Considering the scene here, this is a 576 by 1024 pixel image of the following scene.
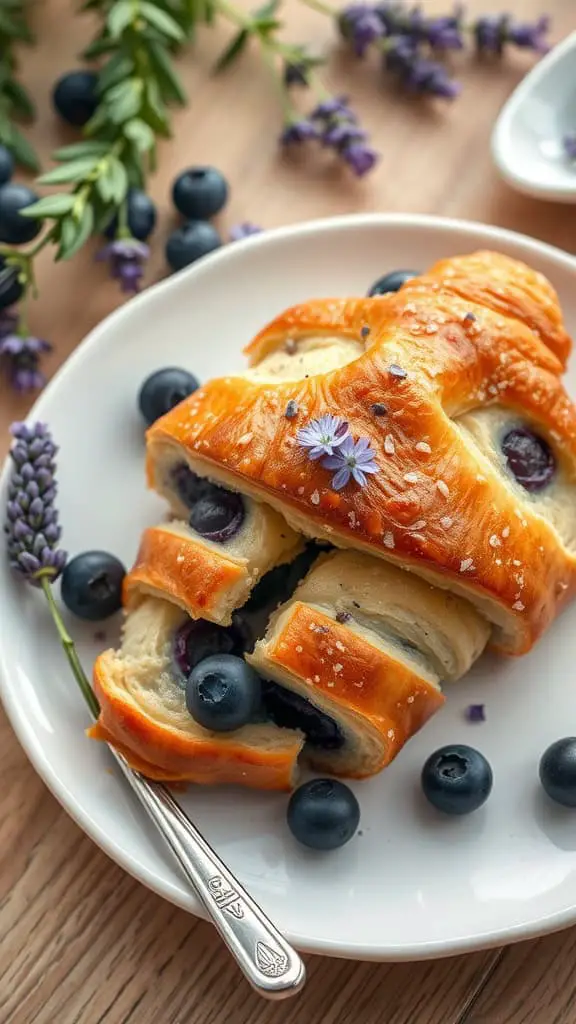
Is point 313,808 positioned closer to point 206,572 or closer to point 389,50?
point 206,572

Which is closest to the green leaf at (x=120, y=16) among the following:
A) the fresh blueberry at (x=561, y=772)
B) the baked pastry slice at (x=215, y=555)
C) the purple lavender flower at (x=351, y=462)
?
the baked pastry slice at (x=215, y=555)

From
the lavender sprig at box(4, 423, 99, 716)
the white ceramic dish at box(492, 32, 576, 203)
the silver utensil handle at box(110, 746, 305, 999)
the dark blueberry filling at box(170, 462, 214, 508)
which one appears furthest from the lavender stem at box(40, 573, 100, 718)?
the white ceramic dish at box(492, 32, 576, 203)

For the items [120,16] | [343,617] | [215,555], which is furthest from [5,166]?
[343,617]

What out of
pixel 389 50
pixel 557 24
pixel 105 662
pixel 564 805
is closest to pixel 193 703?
pixel 105 662

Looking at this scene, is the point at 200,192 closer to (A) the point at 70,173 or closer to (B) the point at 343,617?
(A) the point at 70,173

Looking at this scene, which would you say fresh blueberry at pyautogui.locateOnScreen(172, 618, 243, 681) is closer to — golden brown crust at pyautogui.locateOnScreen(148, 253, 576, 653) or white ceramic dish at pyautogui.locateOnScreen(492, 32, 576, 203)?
golden brown crust at pyautogui.locateOnScreen(148, 253, 576, 653)

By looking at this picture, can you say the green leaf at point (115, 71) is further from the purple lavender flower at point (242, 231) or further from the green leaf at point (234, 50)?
the purple lavender flower at point (242, 231)

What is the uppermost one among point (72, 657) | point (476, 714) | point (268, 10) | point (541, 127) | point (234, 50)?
point (541, 127)
